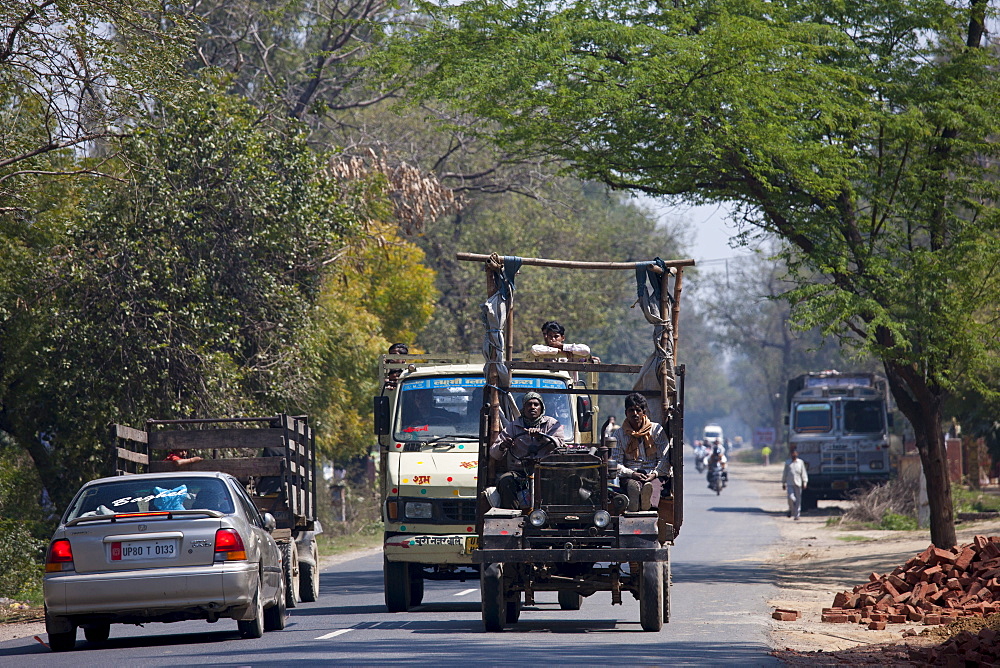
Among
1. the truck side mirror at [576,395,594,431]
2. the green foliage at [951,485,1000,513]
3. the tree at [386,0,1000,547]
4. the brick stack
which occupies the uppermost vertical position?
the tree at [386,0,1000,547]

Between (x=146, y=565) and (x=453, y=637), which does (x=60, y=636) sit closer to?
(x=146, y=565)

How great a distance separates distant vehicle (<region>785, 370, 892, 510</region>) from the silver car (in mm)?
26328

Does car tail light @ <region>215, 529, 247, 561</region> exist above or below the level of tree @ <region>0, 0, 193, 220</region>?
below

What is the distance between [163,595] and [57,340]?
10423 mm

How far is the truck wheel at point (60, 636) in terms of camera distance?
1159 cm

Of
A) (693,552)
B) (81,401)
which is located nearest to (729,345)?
(693,552)

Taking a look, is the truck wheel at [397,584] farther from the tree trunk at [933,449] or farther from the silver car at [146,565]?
the tree trunk at [933,449]

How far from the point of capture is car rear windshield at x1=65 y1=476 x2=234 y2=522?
11969 mm

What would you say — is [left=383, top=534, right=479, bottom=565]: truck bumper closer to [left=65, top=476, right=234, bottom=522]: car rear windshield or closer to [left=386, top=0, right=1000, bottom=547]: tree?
[left=65, top=476, right=234, bottom=522]: car rear windshield

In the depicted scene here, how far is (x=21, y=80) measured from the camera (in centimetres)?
1702

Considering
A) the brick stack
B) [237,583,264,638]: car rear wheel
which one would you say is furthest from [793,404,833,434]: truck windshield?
[237,583,264,638]: car rear wheel

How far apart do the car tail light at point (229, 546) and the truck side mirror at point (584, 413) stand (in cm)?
472

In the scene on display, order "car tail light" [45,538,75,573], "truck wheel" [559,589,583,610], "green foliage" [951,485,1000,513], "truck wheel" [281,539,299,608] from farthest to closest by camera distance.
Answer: "green foliage" [951,485,1000,513]
"truck wheel" [281,539,299,608]
"truck wheel" [559,589,583,610]
"car tail light" [45,538,75,573]

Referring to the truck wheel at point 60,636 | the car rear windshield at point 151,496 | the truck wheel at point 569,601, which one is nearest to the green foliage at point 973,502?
the truck wheel at point 569,601
